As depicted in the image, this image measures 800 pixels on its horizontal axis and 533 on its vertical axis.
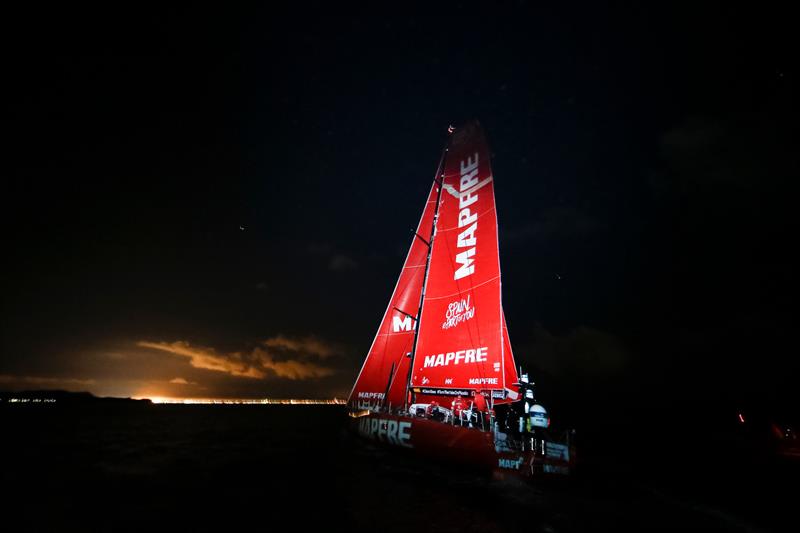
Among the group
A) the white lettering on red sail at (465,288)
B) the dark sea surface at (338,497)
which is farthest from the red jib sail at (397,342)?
the dark sea surface at (338,497)

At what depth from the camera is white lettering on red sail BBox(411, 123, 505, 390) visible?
15.8 meters

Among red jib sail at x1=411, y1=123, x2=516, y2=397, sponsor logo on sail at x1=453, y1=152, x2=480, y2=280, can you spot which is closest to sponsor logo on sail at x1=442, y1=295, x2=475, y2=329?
red jib sail at x1=411, y1=123, x2=516, y2=397

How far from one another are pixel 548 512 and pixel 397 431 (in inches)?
246

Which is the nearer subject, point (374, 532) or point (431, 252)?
point (374, 532)

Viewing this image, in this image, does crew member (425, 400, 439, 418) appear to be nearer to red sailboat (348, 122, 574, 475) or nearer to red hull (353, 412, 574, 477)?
red sailboat (348, 122, 574, 475)

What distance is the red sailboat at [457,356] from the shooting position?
13.8 metres

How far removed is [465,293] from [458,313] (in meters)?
0.95

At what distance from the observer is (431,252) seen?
A: 70.5 feet

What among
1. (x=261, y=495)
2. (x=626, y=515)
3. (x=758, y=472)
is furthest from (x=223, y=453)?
(x=758, y=472)

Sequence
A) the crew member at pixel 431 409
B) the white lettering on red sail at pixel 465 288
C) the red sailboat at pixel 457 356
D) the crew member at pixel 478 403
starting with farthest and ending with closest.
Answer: the crew member at pixel 431 409 < the white lettering on red sail at pixel 465 288 < the crew member at pixel 478 403 < the red sailboat at pixel 457 356

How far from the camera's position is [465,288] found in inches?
701

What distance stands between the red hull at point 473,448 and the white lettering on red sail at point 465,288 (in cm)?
220

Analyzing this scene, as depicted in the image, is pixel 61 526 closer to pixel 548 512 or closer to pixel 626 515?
pixel 548 512

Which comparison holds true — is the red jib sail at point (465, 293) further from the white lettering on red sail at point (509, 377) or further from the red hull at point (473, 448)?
the red hull at point (473, 448)
